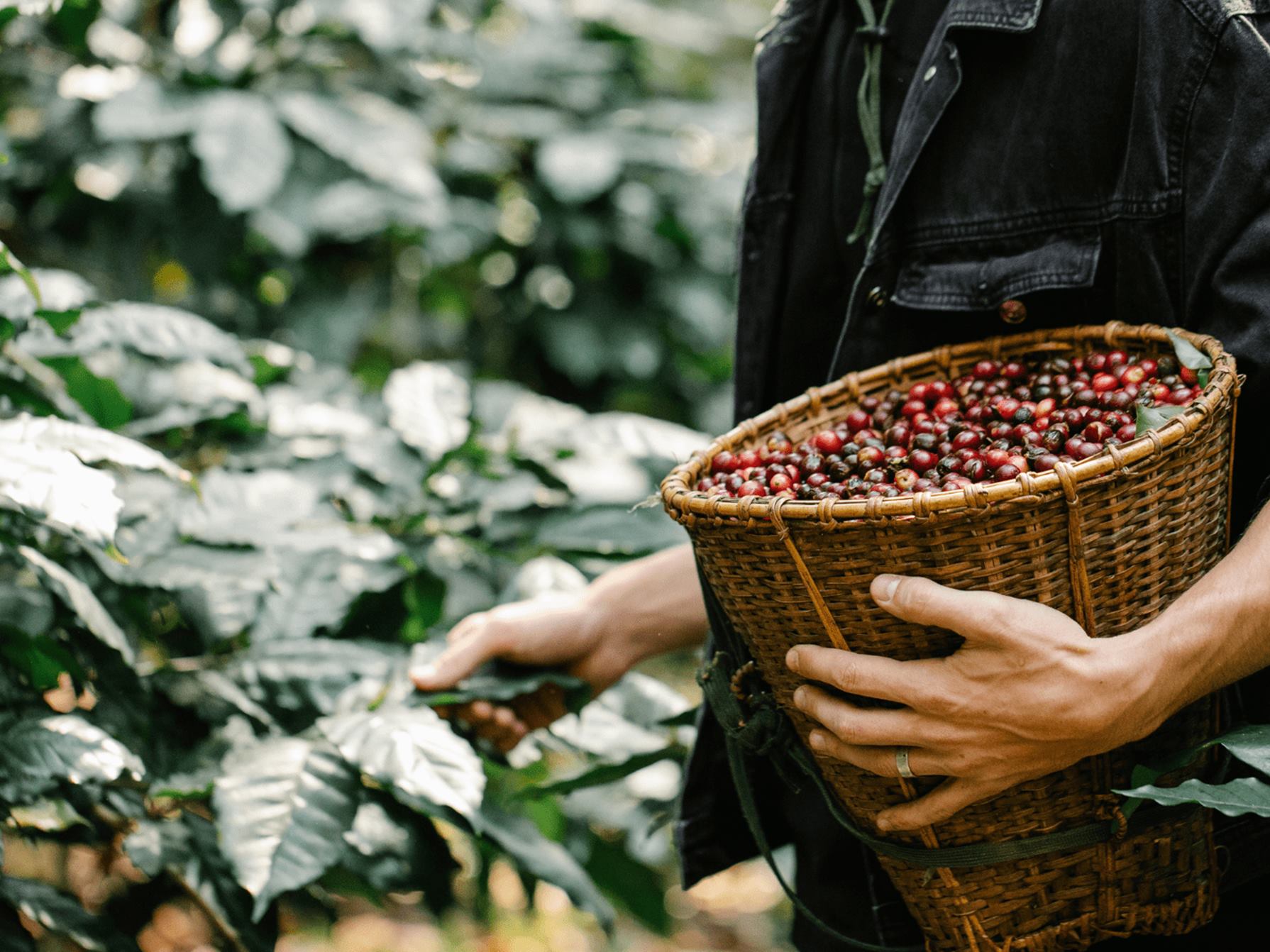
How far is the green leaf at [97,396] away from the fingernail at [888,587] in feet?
2.91

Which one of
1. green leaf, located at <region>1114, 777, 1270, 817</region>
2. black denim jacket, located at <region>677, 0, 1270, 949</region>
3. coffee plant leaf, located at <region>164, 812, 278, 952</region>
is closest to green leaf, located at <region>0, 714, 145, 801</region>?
coffee plant leaf, located at <region>164, 812, 278, 952</region>

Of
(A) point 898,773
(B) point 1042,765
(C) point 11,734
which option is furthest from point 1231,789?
(C) point 11,734

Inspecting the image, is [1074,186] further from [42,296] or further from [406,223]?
[406,223]

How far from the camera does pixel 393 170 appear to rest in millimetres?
1952

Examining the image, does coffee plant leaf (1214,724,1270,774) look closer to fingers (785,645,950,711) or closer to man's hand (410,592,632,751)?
fingers (785,645,950,711)

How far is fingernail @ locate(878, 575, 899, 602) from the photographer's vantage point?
2.69 ft

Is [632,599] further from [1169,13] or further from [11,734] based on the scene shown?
[1169,13]

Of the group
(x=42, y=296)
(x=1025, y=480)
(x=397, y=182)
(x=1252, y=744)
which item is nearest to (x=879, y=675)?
(x=1025, y=480)

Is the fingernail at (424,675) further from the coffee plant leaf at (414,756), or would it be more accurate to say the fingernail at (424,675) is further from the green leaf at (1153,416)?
the green leaf at (1153,416)

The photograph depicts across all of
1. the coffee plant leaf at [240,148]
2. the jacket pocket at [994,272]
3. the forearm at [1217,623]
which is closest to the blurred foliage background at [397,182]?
the coffee plant leaf at [240,148]

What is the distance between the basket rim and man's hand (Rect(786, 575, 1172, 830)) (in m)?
0.06

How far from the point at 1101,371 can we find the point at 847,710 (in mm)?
371

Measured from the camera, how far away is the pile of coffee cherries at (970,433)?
0.87 m

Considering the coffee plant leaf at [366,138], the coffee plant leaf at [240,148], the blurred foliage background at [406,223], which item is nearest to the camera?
the blurred foliage background at [406,223]
